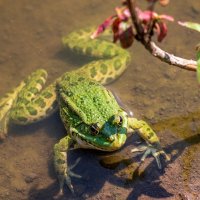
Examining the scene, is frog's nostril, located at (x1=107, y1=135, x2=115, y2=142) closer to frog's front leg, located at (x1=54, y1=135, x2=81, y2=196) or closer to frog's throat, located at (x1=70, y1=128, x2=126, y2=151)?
frog's throat, located at (x1=70, y1=128, x2=126, y2=151)

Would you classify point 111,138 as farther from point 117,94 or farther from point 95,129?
point 117,94

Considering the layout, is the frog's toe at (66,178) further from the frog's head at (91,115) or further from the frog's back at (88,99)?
the frog's back at (88,99)

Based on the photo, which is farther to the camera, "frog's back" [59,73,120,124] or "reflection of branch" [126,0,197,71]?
"frog's back" [59,73,120,124]

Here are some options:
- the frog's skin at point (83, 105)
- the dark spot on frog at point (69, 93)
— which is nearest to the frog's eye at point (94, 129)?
the frog's skin at point (83, 105)

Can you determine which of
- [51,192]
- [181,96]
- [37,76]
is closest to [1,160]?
[51,192]

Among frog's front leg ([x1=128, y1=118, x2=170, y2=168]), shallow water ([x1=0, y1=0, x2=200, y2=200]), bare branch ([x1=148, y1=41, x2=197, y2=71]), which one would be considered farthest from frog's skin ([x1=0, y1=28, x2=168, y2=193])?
bare branch ([x1=148, y1=41, x2=197, y2=71])

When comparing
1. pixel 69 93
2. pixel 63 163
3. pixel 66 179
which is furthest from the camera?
pixel 69 93

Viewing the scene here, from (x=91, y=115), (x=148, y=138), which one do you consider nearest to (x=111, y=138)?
(x=91, y=115)
